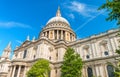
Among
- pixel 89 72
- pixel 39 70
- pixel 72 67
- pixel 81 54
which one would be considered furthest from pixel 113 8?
pixel 81 54

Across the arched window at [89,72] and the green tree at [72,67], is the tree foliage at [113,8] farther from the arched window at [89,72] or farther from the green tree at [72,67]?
the arched window at [89,72]

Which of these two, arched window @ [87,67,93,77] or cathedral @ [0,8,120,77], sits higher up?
cathedral @ [0,8,120,77]

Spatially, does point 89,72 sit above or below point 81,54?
below

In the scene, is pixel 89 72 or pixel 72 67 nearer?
pixel 72 67

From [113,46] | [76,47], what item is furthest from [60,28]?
[113,46]

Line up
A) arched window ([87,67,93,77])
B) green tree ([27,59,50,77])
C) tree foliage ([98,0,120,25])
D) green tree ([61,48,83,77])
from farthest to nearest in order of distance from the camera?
arched window ([87,67,93,77]) < green tree ([27,59,50,77]) < green tree ([61,48,83,77]) < tree foliage ([98,0,120,25])

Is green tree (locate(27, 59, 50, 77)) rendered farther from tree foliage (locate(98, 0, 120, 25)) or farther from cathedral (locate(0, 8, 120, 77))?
tree foliage (locate(98, 0, 120, 25))

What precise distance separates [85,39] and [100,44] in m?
5.29

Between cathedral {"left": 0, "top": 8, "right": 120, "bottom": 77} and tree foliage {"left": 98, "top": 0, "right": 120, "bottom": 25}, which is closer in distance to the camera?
tree foliage {"left": 98, "top": 0, "right": 120, "bottom": 25}

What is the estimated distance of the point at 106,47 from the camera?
107ft

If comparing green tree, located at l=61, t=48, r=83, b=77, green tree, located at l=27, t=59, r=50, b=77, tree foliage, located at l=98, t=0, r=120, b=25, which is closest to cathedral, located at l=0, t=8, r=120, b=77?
green tree, located at l=61, t=48, r=83, b=77

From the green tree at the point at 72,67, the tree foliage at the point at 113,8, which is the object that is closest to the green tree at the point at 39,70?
the green tree at the point at 72,67

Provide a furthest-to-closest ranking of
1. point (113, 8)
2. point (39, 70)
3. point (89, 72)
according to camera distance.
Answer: point (89, 72)
point (39, 70)
point (113, 8)

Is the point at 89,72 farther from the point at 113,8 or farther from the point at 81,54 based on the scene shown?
the point at 113,8
